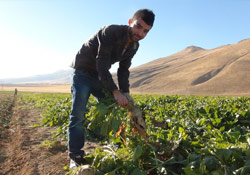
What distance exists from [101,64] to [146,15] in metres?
0.79

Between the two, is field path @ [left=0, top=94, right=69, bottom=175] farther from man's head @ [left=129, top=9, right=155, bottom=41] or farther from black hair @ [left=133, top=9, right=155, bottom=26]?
black hair @ [left=133, top=9, right=155, bottom=26]

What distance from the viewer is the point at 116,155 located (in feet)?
8.48

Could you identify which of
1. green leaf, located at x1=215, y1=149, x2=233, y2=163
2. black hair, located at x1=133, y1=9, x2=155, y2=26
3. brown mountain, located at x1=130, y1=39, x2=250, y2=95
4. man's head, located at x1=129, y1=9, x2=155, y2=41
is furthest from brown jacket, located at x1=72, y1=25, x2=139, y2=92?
brown mountain, located at x1=130, y1=39, x2=250, y2=95

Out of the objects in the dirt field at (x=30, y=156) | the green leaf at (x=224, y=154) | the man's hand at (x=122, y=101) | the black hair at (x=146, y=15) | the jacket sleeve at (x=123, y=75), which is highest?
the black hair at (x=146, y=15)

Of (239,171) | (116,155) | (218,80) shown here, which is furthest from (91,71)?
(218,80)

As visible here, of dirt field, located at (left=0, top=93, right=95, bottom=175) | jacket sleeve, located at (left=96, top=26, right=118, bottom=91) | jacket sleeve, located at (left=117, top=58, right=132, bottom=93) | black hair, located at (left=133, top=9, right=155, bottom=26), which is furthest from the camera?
jacket sleeve, located at (left=117, top=58, right=132, bottom=93)

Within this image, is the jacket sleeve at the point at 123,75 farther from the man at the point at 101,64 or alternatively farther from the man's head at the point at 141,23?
the man's head at the point at 141,23

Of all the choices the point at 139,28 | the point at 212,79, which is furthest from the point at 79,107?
the point at 212,79

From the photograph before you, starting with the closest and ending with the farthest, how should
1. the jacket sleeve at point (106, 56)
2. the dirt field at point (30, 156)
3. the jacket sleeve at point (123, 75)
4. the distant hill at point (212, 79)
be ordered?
the jacket sleeve at point (106, 56), the dirt field at point (30, 156), the jacket sleeve at point (123, 75), the distant hill at point (212, 79)

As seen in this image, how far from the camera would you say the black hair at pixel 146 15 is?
2754 mm

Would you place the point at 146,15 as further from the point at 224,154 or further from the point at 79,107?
the point at 224,154

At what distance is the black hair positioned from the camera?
275 centimetres

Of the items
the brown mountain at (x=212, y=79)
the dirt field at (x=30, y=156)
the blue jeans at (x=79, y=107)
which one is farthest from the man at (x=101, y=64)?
the brown mountain at (x=212, y=79)

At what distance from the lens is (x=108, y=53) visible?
2.91m
